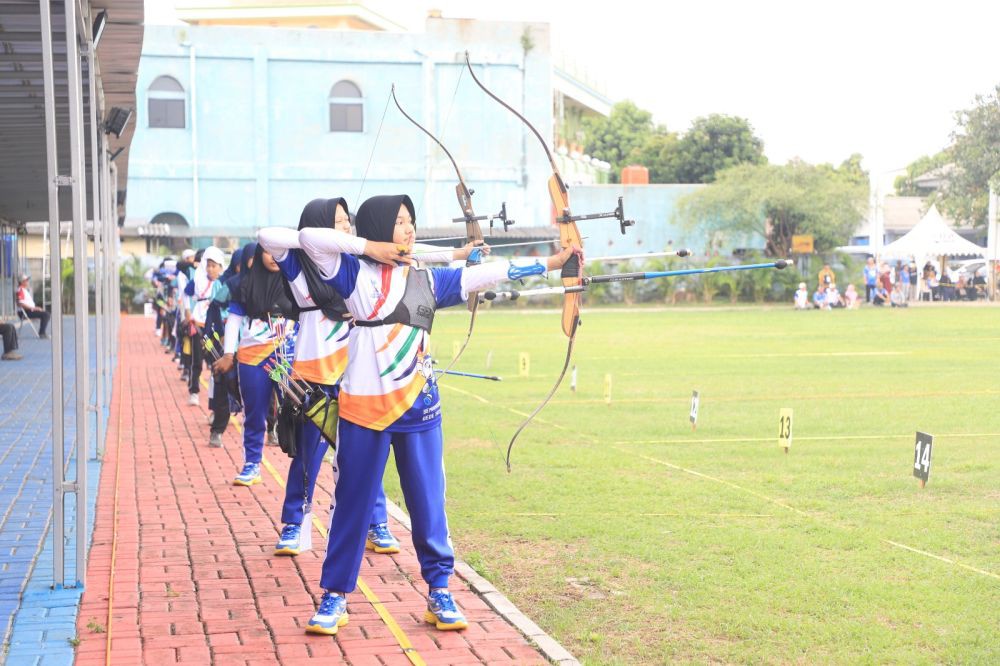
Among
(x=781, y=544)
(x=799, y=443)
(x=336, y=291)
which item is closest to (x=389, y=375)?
(x=336, y=291)

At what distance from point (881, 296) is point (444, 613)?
1721 inches

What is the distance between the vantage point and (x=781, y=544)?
7.47 meters

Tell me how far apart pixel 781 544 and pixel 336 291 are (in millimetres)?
3189

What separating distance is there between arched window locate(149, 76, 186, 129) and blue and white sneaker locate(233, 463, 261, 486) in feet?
128

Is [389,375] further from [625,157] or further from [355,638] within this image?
[625,157]

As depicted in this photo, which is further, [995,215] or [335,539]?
[995,215]

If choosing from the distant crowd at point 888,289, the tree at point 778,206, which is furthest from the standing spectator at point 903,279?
the tree at point 778,206

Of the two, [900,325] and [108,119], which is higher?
[108,119]

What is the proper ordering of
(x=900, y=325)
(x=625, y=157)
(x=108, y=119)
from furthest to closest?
1. (x=625, y=157)
2. (x=900, y=325)
3. (x=108, y=119)

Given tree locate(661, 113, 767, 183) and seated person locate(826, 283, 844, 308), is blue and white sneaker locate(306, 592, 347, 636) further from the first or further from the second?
tree locate(661, 113, 767, 183)

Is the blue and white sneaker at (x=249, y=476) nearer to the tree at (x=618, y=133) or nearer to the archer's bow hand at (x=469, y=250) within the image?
the archer's bow hand at (x=469, y=250)

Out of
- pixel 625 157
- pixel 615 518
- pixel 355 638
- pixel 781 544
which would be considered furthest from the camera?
pixel 625 157

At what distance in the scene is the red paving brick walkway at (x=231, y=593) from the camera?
215 inches

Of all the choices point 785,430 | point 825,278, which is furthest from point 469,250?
point 825,278
